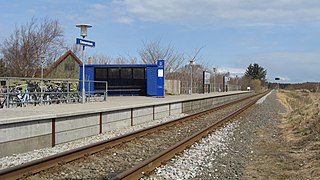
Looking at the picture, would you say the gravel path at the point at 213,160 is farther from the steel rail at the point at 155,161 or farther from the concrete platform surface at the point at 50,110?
the concrete platform surface at the point at 50,110

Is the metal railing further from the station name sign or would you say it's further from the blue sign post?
the blue sign post

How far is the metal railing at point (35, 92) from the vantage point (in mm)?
16359

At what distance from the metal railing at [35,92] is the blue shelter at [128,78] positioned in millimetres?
10020

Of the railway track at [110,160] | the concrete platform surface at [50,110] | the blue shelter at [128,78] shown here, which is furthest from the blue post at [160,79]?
the railway track at [110,160]

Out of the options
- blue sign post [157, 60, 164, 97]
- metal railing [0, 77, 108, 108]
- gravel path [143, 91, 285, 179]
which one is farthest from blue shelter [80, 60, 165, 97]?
gravel path [143, 91, 285, 179]

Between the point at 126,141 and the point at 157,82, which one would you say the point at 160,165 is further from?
the point at 157,82

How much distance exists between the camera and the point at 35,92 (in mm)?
17844

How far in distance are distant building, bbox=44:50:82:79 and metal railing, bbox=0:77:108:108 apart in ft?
63.4

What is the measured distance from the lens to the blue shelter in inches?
1294

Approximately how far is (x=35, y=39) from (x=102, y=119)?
3249cm

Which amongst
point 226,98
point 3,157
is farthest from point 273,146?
point 226,98

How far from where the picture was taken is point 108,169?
809 centimetres

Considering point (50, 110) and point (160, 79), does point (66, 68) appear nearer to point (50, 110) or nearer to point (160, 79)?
point (160, 79)

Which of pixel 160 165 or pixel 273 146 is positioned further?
pixel 273 146
